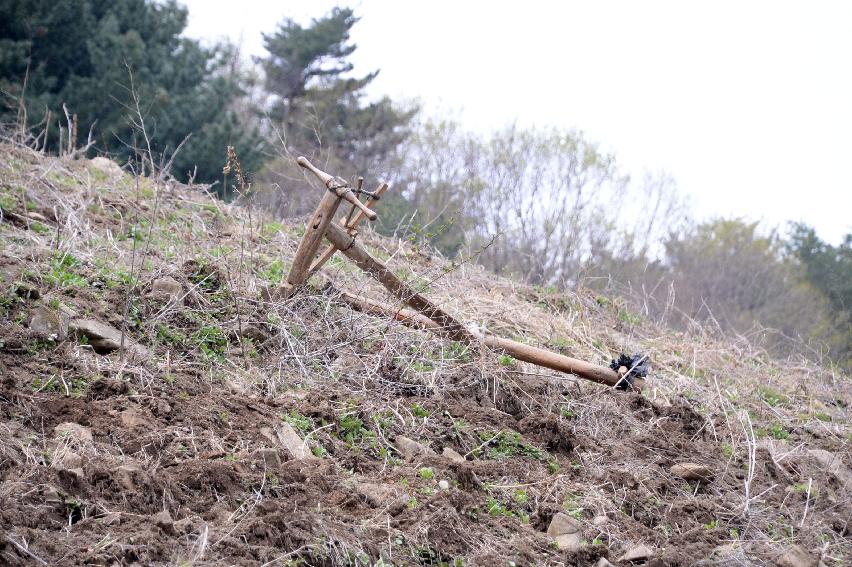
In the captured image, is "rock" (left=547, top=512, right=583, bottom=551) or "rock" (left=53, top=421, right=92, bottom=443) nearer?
"rock" (left=53, top=421, right=92, bottom=443)

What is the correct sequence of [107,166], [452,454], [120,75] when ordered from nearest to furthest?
[452,454] < [107,166] < [120,75]

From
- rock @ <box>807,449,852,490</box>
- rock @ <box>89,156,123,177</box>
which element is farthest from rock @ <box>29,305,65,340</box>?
rock @ <box>807,449,852,490</box>

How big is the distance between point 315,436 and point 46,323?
1.52 m

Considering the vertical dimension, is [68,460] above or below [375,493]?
below

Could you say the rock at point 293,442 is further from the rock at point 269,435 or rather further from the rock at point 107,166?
the rock at point 107,166

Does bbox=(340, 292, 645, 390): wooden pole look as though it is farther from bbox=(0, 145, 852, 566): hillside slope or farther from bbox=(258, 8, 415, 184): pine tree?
bbox=(258, 8, 415, 184): pine tree

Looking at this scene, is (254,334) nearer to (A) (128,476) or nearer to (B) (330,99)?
(A) (128,476)

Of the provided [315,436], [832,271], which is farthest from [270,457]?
[832,271]

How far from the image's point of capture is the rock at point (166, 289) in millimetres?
4930

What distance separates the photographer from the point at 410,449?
13.9 ft

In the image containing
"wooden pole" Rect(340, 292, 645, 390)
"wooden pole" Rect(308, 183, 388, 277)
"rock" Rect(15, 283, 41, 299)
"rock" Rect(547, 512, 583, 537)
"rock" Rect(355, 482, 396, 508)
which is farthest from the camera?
"wooden pole" Rect(340, 292, 645, 390)

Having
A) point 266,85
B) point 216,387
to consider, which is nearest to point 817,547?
point 216,387

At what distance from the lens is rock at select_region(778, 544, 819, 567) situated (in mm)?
3836

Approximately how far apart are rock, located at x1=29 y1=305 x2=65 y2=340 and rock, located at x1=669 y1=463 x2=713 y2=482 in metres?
3.54
